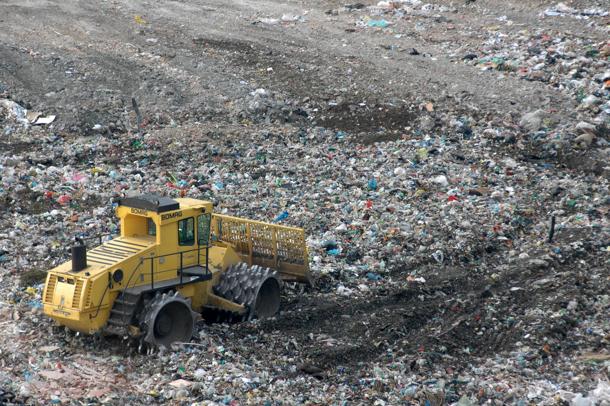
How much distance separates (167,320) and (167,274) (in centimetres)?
54

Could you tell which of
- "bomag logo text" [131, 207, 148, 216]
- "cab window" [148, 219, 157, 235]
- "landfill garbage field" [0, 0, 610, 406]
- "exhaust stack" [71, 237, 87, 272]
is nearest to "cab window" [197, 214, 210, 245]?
"cab window" [148, 219, 157, 235]

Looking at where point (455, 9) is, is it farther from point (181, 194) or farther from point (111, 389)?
point (111, 389)

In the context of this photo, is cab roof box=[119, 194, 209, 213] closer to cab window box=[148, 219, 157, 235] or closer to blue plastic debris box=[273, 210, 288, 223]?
cab window box=[148, 219, 157, 235]

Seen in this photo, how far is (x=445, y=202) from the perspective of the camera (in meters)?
13.5

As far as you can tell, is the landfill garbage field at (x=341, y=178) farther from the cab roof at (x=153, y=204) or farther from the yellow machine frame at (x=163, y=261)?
the cab roof at (x=153, y=204)

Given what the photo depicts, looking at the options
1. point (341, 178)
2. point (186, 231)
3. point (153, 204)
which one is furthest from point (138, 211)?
point (341, 178)

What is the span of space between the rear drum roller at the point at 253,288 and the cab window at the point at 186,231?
66cm

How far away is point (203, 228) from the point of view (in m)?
9.95

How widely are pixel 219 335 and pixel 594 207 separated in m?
6.11

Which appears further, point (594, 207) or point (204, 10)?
point (204, 10)

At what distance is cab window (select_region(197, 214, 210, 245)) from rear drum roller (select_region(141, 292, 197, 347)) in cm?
70

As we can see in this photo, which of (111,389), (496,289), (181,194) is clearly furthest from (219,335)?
(181,194)

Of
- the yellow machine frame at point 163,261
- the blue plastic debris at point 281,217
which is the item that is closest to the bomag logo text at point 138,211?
the yellow machine frame at point 163,261

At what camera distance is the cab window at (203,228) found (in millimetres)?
9898
